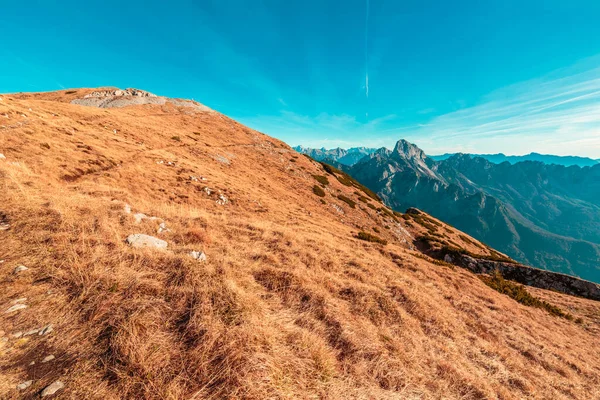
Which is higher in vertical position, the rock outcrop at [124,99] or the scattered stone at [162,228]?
the rock outcrop at [124,99]

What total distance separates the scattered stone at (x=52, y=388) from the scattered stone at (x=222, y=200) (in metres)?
18.1

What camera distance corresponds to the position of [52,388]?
339 cm

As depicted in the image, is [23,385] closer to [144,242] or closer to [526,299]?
[144,242]

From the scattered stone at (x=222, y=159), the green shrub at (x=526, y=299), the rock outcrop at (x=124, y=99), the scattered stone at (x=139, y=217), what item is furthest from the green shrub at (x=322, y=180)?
the rock outcrop at (x=124, y=99)

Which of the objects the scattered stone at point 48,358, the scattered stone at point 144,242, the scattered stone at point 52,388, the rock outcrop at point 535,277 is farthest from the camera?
the rock outcrop at point 535,277

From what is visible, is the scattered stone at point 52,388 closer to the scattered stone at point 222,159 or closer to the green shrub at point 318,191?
the green shrub at point 318,191

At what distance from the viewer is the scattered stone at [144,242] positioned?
308 inches

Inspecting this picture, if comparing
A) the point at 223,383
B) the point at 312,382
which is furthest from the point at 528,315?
the point at 223,383

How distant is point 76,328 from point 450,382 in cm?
867

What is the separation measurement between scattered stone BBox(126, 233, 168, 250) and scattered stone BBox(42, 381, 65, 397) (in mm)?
4636

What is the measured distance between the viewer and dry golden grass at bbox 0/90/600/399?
3.99 metres

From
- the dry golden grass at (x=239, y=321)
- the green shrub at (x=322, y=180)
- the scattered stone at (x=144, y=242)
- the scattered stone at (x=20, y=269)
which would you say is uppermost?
the green shrub at (x=322, y=180)

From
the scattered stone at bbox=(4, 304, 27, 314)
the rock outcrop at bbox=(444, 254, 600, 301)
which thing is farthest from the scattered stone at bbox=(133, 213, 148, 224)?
the rock outcrop at bbox=(444, 254, 600, 301)

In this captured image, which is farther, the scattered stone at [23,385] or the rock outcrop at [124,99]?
the rock outcrop at [124,99]
